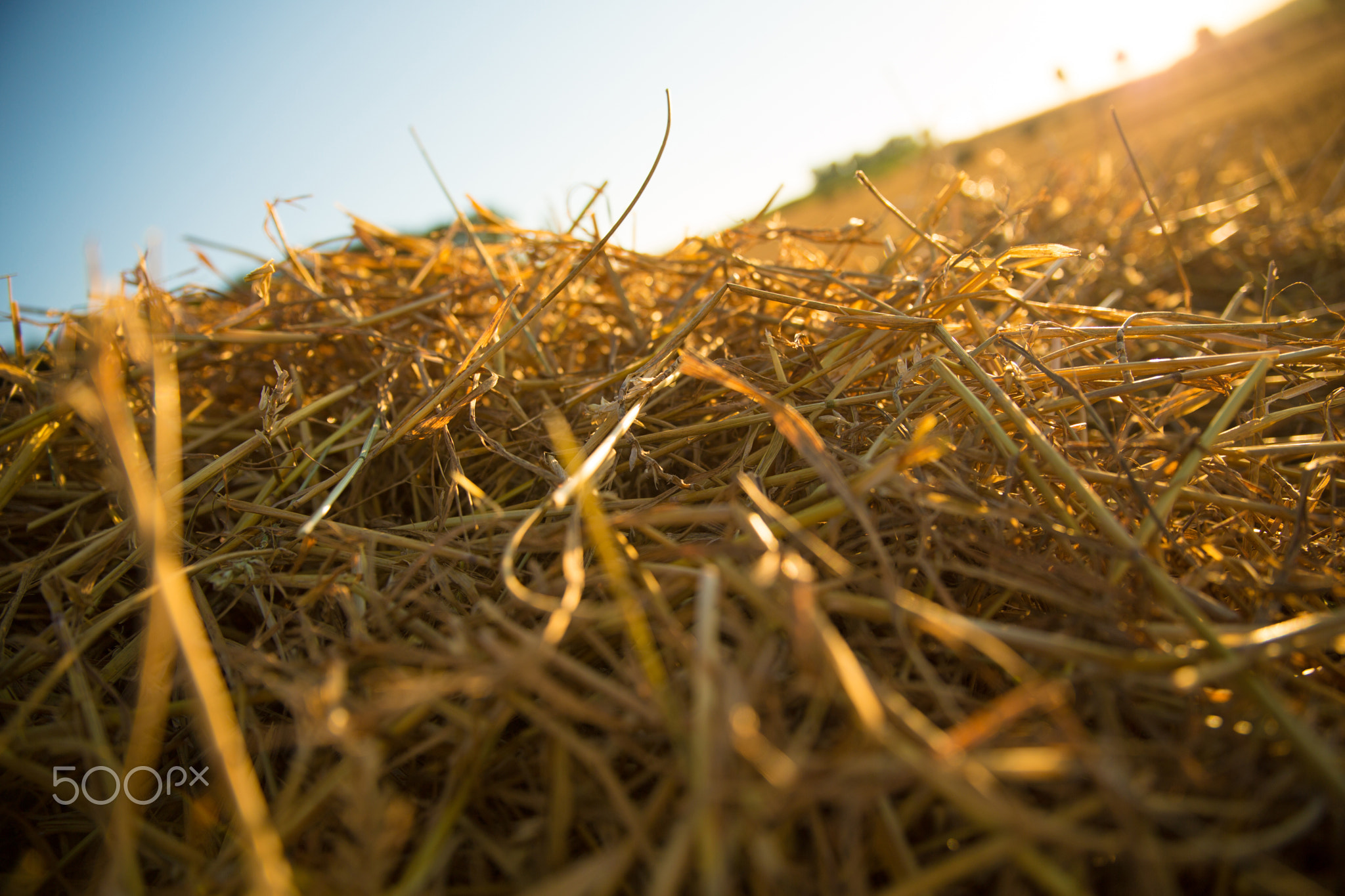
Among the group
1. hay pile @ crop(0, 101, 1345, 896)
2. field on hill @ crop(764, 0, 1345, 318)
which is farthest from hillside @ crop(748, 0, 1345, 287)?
hay pile @ crop(0, 101, 1345, 896)

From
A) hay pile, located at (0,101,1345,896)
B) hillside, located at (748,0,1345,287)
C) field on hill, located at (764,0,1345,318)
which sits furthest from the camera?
hillside, located at (748,0,1345,287)

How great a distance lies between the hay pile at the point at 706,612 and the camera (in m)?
0.37

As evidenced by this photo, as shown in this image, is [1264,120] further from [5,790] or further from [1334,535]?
[5,790]

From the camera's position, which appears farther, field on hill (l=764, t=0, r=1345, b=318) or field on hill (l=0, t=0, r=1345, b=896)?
field on hill (l=764, t=0, r=1345, b=318)

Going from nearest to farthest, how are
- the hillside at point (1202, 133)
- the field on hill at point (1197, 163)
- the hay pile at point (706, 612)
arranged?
the hay pile at point (706, 612) → the field on hill at point (1197, 163) → the hillside at point (1202, 133)

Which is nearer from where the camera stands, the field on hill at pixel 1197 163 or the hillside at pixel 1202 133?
the field on hill at pixel 1197 163

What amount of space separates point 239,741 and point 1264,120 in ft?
17.1

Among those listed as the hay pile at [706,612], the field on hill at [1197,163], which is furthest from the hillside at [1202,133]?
the hay pile at [706,612]

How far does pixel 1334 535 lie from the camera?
2.20ft

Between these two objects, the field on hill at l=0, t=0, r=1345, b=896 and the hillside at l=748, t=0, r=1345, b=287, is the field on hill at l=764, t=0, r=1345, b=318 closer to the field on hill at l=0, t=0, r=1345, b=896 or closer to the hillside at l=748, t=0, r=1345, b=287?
the hillside at l=748, t=0, r=1345, b=287

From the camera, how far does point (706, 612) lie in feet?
1.24

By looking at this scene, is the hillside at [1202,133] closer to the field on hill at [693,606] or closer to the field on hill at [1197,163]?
the field on hill at [1197,163]

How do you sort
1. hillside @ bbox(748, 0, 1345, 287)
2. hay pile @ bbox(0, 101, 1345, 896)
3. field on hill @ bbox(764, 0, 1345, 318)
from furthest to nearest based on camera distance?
hillside @ bbox(748, 0, 1345, 287)
field on hill @ bbox(764, 0, 1345, 318)
hay pile @ bbox(0, 101, 1345, 896)

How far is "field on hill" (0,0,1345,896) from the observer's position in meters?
0.37
